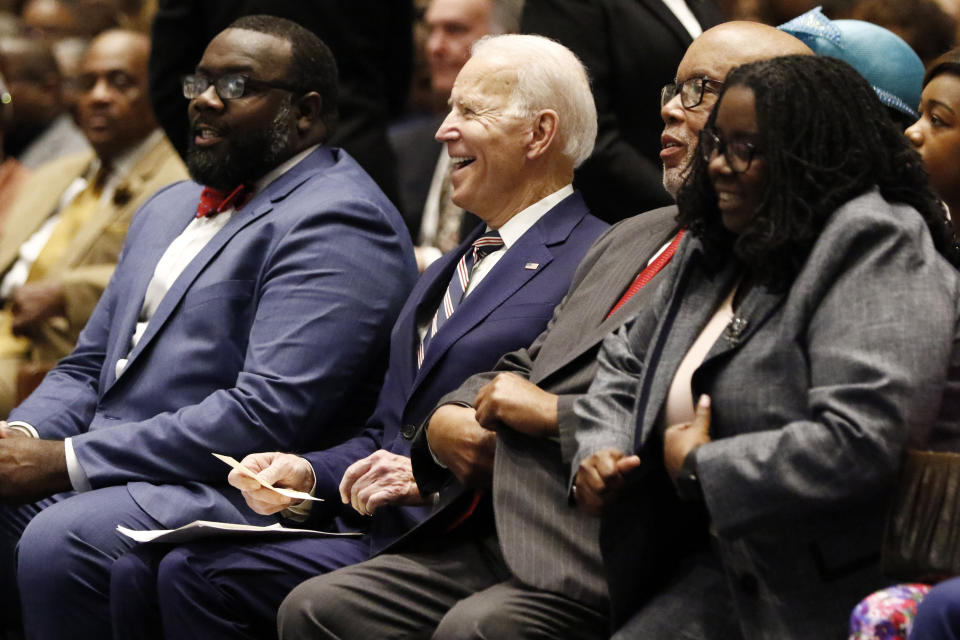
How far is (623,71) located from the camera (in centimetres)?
451

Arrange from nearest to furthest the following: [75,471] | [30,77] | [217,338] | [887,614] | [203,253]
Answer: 1. [887,614]
2. [75,471]
3. [217,338]
4. [203,253]
5. [30,77]

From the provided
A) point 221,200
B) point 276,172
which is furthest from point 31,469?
point 276,172

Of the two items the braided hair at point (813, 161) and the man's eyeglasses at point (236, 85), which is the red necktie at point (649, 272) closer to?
the braided hair at point (813, 161)

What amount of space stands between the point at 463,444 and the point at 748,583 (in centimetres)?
83

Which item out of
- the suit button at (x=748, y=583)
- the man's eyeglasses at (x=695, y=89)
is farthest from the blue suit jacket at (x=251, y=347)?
the suit button at (x=748, y=583)

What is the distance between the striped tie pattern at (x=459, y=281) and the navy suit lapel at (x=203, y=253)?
2.16 feet

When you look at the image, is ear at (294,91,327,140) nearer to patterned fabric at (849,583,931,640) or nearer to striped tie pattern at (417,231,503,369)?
striped tie pattern at (417,231,503,369)

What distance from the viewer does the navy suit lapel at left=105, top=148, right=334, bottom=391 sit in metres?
4.12

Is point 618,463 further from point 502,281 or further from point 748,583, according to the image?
point 502,281

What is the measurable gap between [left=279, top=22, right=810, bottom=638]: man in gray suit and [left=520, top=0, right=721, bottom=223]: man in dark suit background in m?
0.86

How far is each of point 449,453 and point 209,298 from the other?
1065 millimetres

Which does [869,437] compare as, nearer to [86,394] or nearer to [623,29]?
[623,29]

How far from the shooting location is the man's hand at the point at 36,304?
5.22m

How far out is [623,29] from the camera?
4.50 metres
